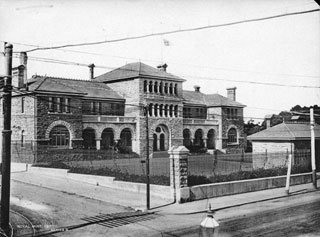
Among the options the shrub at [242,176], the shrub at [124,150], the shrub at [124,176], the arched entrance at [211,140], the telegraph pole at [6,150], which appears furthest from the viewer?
the arched entrance at [211,140]

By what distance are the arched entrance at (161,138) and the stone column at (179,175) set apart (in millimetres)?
29700

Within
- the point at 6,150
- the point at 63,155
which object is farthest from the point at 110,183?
the point at 63,155

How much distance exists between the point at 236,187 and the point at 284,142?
1004cm

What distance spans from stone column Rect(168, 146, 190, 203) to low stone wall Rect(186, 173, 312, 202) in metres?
0.13

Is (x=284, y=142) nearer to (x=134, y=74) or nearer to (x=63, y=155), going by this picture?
(x=63, y=155)

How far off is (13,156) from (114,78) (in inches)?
728

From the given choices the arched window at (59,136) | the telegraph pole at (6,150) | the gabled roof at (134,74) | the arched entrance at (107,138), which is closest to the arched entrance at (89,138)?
the arched entrance at (107,138)

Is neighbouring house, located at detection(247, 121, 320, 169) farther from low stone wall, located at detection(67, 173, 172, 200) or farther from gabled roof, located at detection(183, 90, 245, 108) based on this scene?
gabled roof, located at detection(183, 90, 245, 108)

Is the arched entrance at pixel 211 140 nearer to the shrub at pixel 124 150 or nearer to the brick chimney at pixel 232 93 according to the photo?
the brick chimney at pixel 232 93

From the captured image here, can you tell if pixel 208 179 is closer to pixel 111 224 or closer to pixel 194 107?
pixel 111 224

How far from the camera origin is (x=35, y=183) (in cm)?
2277

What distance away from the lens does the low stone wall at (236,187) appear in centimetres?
1794

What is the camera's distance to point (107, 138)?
43.6 metres

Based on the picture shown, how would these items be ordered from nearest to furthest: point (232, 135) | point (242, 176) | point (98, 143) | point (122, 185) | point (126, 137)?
1. point (122, 185)
2. point (242, 176)
3. point (98, 143)
4. point (126, 137)
5. point (232, 135)
